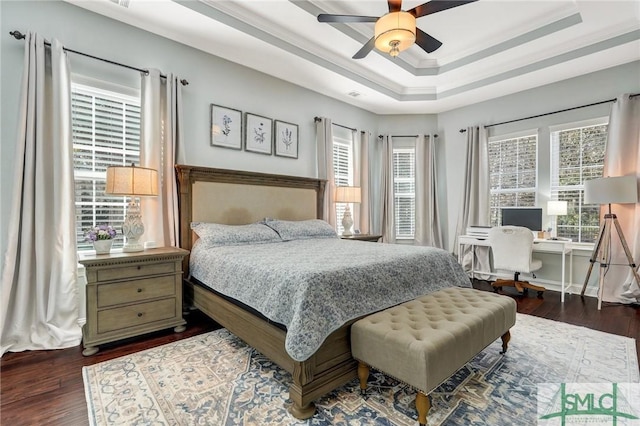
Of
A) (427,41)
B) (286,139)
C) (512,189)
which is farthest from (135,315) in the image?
(512,189)

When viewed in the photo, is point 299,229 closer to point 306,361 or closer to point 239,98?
point 239,98

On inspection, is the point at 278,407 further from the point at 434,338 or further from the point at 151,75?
the point at 151,75

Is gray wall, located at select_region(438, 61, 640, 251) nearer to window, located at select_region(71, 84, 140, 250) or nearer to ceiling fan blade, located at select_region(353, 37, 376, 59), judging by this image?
ceiling fan blade, located at select_region(353, 37, 376, 59)

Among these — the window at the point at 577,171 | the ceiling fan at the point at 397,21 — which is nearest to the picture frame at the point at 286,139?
the ceiling fan at the point at 397,21

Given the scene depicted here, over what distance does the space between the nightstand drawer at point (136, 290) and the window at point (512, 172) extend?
15.9 feet

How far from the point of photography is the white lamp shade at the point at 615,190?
11.1ft

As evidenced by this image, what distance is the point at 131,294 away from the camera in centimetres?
254

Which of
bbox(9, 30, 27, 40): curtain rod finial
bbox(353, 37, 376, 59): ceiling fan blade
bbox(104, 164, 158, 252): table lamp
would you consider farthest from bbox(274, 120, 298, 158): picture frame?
bbox(9, 30, 27, 40): curtain rod finial

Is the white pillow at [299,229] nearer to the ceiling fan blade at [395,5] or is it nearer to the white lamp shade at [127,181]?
the white lamp shade at [127,181]

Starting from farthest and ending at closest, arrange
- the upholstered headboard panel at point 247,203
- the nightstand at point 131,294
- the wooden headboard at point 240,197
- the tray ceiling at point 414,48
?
the upholstered headboard panel at point 247,203 → the wooden headboard at point 240,197 → the tray ceiling at point 414,48 → the nightstand at point 131,294

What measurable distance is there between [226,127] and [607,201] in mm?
4615

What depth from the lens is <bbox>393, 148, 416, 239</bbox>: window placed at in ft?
18.7

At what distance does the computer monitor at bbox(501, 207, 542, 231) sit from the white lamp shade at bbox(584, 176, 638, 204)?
76 cm

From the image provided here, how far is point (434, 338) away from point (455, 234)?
424 cm
